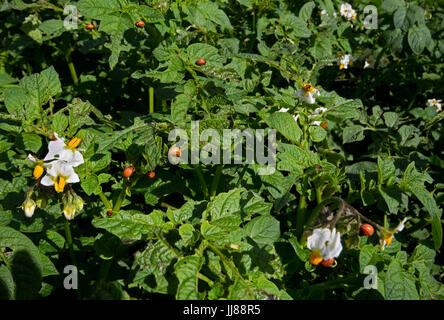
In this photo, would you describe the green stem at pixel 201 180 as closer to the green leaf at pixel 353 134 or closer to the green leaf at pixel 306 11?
the green leaf at pixel 353 134

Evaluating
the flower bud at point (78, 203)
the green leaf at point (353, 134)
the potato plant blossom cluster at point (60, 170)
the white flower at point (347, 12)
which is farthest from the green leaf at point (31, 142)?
the white flower at point (347, 12)

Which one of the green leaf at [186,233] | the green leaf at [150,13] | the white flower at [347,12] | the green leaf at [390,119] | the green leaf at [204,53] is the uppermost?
the white flower at [347,12]

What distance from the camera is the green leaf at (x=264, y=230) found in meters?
1.48

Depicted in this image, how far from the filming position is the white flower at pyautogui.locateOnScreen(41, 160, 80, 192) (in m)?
1.27

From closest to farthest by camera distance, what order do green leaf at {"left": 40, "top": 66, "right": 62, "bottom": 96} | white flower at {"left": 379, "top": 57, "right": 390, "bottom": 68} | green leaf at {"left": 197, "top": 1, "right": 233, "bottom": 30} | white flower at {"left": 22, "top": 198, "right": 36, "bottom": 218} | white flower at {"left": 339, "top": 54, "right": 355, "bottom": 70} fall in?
1. white flower at {"left": 22, "top": 198, "right": 36, "bottom": 218}
2. green leaf at {"left": 40, "top": 66, "right": 62, "bottom": 96}
3. green leaf at {"left": 197, "top": 1, "right": 233, "bottom": 30}
4. white flower at {"left": 339, "top": 54, "right": 355, "bottom": 70}
5. white flower at {"left": 379, "top": 57, "right": 390, "bottom": 68}

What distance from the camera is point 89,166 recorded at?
1.48m

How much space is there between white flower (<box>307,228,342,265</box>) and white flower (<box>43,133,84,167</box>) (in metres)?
0.85

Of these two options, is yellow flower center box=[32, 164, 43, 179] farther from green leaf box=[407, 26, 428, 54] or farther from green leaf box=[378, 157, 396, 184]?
green leaf box=[407, 26, 428, 54]

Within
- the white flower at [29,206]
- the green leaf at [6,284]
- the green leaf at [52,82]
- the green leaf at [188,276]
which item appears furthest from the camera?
the green leaf at [52,82]

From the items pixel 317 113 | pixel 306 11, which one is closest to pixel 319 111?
pixel 317 113

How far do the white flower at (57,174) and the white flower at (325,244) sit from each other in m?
0.84

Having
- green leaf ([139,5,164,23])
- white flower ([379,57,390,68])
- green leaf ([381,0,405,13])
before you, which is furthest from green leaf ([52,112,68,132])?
white flower ([379,57,390,68])
